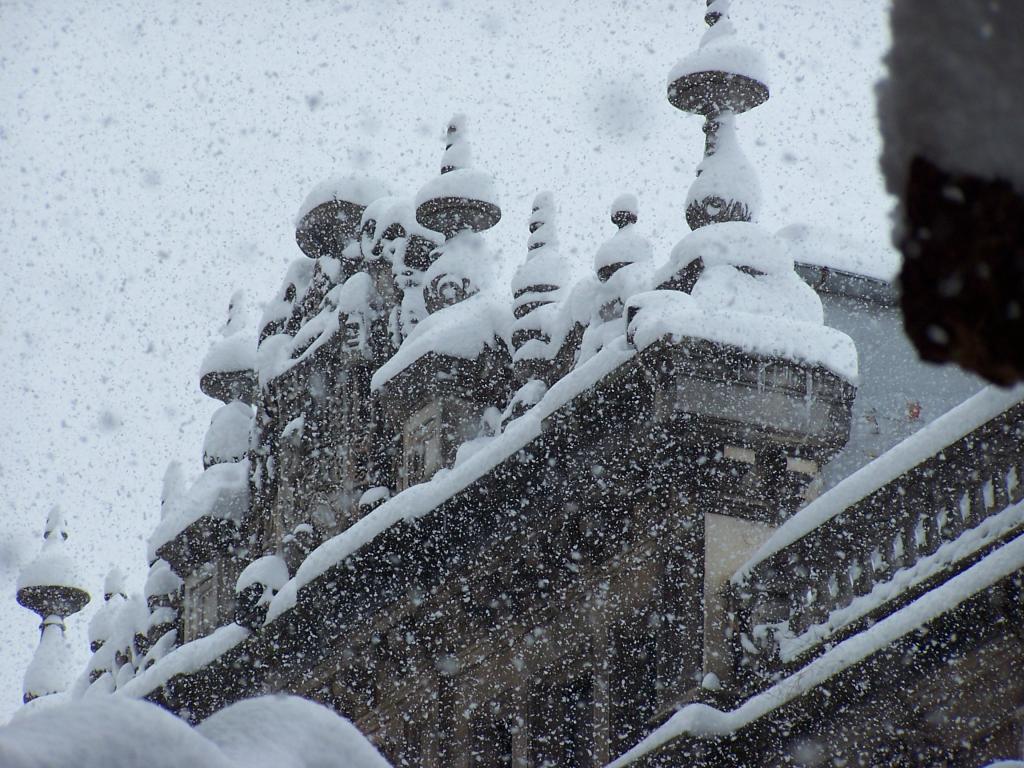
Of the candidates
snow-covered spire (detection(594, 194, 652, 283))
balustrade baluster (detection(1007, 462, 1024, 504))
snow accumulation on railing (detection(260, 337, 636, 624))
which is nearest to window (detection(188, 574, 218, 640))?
snow accumulation on railing (detection(260, 337, 636, 624))

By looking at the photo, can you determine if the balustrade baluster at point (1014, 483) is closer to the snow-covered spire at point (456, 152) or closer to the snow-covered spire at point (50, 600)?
the snow-covered spire at point (456, 152)

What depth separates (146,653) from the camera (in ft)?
69.7

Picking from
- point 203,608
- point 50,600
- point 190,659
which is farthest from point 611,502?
point 50,600

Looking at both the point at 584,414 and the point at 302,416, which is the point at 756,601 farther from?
the point at 302,416

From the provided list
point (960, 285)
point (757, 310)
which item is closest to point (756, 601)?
point (757, 310)

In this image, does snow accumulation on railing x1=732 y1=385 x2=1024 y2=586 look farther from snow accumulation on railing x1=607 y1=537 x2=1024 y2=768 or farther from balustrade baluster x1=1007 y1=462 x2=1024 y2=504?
snow accumulation on railing x1=607 y1=537 x2=1024 y2=768

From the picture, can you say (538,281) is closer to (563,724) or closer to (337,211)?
(337,211)

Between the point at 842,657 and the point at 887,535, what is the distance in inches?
28.8

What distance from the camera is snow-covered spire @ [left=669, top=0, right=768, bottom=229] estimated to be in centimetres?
1199

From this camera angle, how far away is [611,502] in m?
12.4

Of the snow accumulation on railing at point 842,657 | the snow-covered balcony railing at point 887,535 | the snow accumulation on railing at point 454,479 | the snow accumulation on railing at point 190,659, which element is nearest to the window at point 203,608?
the snow accumulation on railing at point 190,659

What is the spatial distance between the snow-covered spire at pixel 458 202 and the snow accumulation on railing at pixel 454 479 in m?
2.54

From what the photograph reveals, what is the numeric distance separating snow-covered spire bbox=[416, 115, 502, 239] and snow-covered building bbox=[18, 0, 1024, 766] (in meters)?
0.03

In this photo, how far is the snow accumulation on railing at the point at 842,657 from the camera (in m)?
8.15
